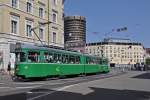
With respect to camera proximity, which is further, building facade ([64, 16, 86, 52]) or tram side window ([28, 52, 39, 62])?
building facade ([64, 16, 86, 52])

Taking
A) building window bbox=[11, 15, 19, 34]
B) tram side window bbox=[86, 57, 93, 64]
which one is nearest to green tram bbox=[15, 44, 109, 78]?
tram side window bbox=[86, 57, 93, 64]

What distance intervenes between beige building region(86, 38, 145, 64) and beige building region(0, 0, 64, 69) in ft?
212

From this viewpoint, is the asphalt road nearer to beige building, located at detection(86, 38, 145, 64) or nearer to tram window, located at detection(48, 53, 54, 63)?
tram window, located at detection(48, 53, 54, 63)

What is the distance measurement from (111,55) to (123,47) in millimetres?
8517

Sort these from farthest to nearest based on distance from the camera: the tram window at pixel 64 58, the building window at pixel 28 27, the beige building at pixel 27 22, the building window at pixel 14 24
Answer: the building window at pixel 28 27, the building window at pixel 14 24, the beige building at pixel 27 22, the tram window at pixel 64 58

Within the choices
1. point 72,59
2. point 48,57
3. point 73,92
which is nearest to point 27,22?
point 72,59

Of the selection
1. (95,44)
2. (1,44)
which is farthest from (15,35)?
(95,44)

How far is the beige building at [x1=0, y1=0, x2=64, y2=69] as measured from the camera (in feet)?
174

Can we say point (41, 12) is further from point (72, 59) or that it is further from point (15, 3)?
point (72, 59)

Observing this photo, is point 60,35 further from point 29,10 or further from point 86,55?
point 86,55

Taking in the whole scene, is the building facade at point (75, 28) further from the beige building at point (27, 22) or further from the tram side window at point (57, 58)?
the tram side window at point (57, 58)

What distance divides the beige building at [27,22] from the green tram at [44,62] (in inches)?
515

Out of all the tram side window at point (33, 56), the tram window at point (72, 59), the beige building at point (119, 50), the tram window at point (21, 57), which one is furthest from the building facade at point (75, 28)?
the tram window at point (21, 57)

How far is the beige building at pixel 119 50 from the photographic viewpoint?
465ft
